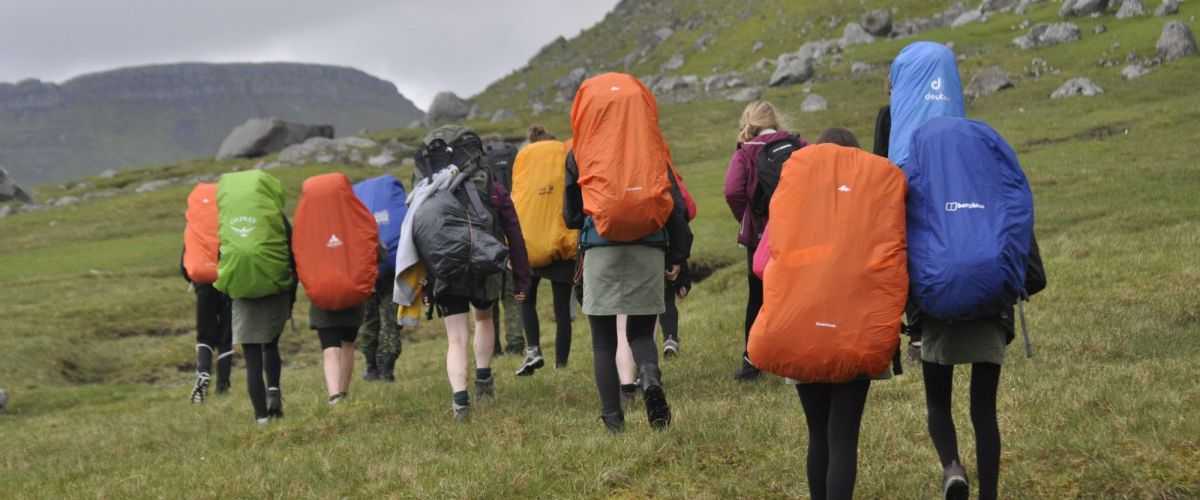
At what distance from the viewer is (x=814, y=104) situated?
66.3 m

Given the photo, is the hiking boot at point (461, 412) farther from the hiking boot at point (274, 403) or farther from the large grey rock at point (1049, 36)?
the large grey rock at point (1049, 36)

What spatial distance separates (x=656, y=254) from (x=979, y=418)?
10.5 feet

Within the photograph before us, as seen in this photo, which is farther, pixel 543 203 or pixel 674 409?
pixel 543 203

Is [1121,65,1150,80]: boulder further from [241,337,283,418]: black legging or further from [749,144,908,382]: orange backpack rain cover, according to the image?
[749,144,908,382]: orange backpack rain cover

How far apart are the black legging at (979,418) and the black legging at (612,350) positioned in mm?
2780

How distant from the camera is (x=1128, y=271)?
16047 millimetres

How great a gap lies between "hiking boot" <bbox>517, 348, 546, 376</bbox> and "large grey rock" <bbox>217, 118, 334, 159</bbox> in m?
89.0

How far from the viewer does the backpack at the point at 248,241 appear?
12305 mm

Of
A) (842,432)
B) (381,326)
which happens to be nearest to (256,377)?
(381,326)

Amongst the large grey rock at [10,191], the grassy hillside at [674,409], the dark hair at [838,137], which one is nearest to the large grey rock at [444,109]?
the large grey rock at [10,191]

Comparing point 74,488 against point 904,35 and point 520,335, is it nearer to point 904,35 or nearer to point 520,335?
point 520,335

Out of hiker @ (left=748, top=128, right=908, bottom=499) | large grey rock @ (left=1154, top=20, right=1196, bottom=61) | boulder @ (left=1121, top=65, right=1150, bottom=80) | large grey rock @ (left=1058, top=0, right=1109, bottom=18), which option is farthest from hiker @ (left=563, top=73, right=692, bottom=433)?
large grey rock @ (left=1058, top=0, right=1109, bottom=18)

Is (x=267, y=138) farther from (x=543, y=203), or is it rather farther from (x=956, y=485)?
(x=956, y=485)

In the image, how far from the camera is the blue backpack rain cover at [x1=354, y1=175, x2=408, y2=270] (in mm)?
14805
